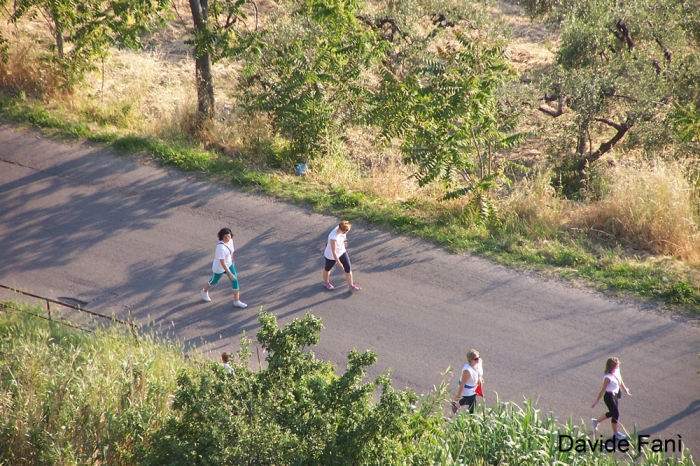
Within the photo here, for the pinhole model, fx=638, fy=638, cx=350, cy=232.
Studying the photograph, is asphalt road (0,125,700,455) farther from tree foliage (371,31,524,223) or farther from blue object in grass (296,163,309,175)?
tree foliage (371,31,524,223)

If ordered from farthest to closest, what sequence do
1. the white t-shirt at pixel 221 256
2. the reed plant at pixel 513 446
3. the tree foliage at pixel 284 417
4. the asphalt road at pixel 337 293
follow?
the white t-shirt at pixel 221 256, the asphalt road at pixel 337 293, the reed plant at pixel 513 446, the tree foliage at pixel 284 417

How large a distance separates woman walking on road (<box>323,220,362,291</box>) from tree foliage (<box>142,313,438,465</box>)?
3.75 m

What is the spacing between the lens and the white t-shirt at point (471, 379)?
791 cm

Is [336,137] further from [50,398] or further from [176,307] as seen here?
[50,398]

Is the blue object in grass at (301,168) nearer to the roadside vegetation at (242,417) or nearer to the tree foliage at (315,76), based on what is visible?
the tree foliage at (315,76)

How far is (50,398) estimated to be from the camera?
691 centimetres

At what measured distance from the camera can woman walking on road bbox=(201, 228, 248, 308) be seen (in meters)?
9.56

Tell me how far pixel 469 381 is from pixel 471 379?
0.04 meters

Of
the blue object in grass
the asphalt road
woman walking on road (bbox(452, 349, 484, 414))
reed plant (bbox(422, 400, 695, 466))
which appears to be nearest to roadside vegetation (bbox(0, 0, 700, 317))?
the blue object in grass

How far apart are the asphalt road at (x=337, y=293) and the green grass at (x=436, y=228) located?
0.33m

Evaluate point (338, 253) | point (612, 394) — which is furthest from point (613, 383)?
point (338, 253)

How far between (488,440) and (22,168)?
1096 cm

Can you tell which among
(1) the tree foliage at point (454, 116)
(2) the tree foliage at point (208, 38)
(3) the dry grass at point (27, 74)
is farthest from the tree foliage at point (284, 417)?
(3) the dry grass at point (27, 74)

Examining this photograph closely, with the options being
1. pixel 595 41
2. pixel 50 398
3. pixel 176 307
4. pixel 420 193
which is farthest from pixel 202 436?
pixel 595 41
